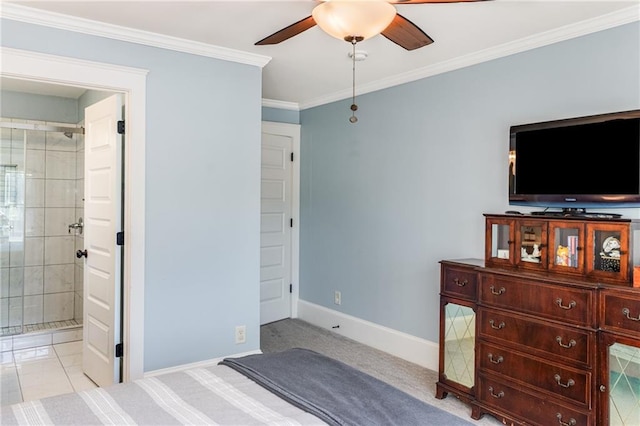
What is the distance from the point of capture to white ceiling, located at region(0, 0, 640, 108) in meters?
2.58

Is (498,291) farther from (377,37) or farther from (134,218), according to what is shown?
(134,218)

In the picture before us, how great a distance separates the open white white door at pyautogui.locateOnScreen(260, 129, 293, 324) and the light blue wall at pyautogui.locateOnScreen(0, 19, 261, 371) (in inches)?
57.0

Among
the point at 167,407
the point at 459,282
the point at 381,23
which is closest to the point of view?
the point at 167,407

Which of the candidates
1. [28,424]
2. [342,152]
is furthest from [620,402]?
[342,152]

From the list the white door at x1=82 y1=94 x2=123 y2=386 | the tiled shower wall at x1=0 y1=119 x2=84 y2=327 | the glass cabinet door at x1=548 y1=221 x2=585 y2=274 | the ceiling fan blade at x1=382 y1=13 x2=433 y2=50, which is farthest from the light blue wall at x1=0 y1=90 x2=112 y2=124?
the glass cabinet door at x1=548 y1=221 x2=585 y2=274

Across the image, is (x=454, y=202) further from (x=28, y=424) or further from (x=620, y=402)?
(x=28, y=424)

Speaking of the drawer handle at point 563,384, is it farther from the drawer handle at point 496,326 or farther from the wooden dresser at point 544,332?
the drawer handle at point 496,326

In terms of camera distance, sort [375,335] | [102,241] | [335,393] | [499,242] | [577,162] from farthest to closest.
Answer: [375,335] → [102,241] → [499,242] → [577,162] → [335,393]

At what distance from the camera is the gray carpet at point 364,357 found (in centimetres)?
314

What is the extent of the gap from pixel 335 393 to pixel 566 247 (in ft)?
5.30

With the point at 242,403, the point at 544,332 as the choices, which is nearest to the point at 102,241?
the point at 242,403

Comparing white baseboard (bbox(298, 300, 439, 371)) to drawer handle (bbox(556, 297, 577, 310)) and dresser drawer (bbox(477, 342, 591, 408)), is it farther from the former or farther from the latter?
drawer handle (bbox(556, 297, 577, 310))

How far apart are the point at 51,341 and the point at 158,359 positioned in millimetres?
1811

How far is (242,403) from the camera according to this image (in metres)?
1.66
